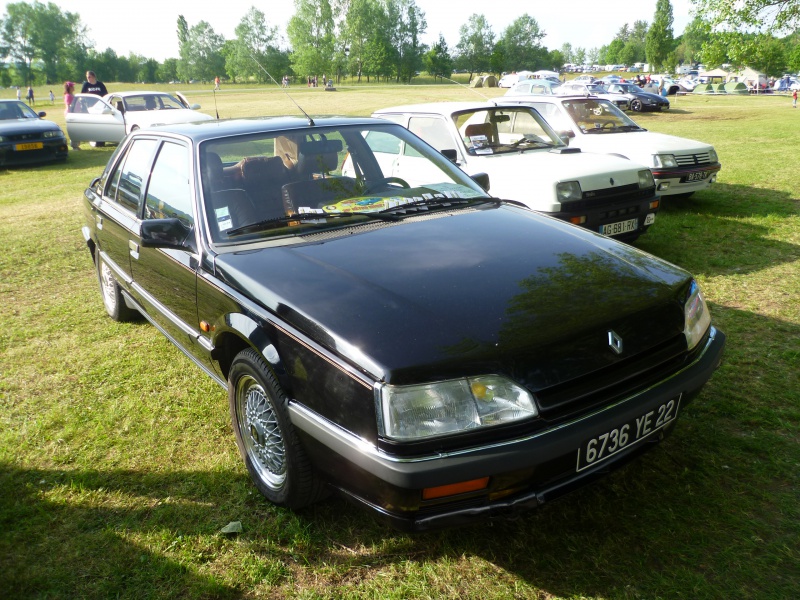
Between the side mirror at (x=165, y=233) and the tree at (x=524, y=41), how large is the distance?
125749 mm

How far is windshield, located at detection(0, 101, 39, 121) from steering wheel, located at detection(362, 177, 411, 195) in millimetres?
14604

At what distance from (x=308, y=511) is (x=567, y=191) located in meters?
4.05

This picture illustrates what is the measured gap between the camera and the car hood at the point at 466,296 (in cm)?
204

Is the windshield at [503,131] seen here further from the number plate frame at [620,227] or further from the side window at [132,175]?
the side window at [132,175]

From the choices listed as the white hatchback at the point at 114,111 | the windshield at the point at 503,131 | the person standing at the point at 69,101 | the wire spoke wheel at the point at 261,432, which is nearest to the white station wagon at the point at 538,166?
→ the windshield at the point at 503,131

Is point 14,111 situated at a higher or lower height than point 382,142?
higher

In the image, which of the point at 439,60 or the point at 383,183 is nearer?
the point at 383,183

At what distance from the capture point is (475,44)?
112 metres

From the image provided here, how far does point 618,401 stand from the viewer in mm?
2209

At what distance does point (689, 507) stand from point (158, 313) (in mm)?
3013

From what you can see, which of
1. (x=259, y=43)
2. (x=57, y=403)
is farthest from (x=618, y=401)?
(x=259, y=43)

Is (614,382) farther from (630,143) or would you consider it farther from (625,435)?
(630,143)

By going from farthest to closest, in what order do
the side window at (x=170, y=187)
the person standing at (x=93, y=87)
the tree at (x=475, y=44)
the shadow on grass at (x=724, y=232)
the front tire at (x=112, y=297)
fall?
1. the tree at (x=475, y=44)
2. the person standing at (x=93, y=87)
3. the shadow on grass at (x=724, y=232)
4. the front tire at (x=112, y=297)
5. the side window at (x=170, y=187)

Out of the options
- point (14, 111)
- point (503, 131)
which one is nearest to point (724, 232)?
point (503, 131)
